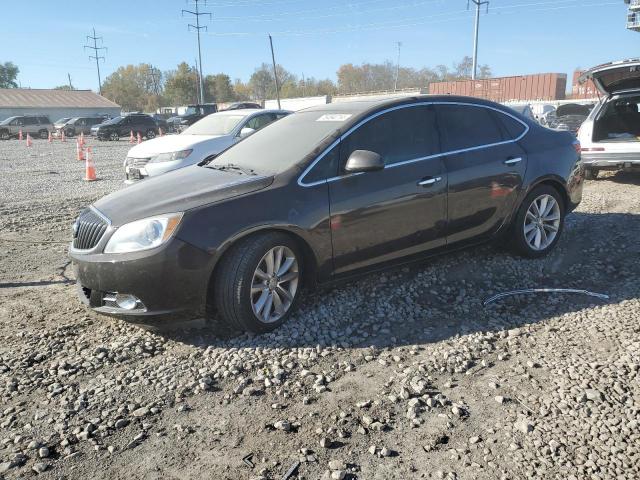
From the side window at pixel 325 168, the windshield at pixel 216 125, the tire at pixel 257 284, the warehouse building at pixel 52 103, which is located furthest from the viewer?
the warehouse building at pixel 52 103

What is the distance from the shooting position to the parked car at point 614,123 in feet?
27.3

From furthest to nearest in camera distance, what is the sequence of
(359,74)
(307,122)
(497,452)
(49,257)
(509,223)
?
(359,74) → (49,257) → (509,223) → (307,122) → (497,452)

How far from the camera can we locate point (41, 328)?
13.3 ft

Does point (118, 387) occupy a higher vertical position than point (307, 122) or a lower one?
lower

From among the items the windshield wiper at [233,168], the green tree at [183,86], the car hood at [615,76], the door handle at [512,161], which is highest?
the green tree at [183,86]

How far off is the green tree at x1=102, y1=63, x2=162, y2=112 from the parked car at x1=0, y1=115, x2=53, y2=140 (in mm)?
62798

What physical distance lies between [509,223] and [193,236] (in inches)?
123

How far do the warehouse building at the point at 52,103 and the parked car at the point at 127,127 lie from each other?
34433 millimetres

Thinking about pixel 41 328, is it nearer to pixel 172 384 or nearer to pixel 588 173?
pixel 172 384

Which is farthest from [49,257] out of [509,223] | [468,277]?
[509,223]

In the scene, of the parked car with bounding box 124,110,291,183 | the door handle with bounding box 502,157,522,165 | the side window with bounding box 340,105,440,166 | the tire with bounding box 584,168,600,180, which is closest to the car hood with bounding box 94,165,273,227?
the side window with bounding box 340,105,440,166

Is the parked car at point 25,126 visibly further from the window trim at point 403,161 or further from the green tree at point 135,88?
the green tree at point 135,88

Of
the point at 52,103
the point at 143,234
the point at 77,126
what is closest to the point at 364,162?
the point at 143,234

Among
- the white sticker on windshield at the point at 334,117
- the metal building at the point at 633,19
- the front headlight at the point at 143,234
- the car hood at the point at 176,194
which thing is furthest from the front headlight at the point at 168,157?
the metal building at the point at 633,19
